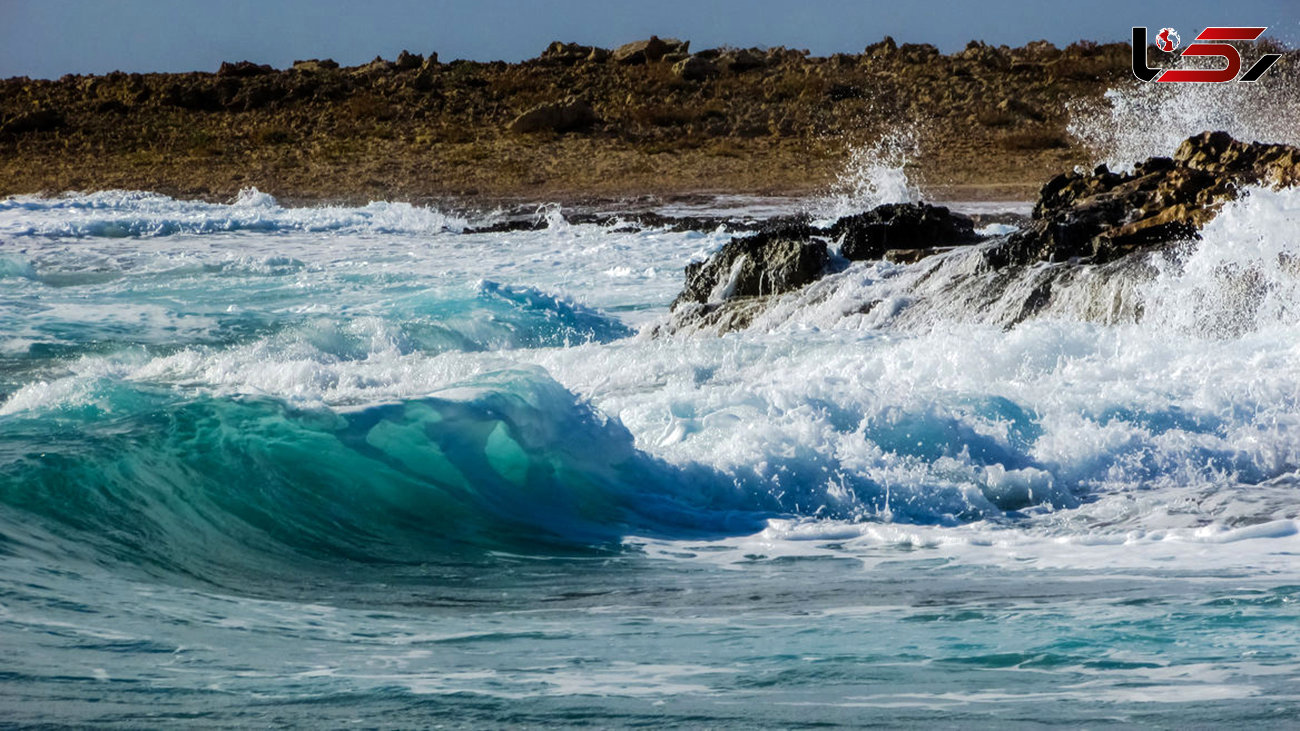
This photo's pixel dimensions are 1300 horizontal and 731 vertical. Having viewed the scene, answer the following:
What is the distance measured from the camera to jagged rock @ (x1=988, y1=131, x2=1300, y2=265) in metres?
11.7

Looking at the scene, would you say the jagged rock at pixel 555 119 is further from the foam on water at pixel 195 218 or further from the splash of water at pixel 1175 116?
the splash of water at pixel 1175 116

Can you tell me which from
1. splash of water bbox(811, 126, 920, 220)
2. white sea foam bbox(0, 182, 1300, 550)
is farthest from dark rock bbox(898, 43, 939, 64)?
white sea foam bbox(0, 182, 1300, 550)

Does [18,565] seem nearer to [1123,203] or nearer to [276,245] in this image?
[1123,203]

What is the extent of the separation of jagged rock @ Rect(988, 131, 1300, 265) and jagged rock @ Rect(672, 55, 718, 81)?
30.8 metres

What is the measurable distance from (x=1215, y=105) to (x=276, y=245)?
17.7 metres

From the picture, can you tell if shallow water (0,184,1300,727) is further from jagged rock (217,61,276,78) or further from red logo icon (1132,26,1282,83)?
jagged rock (217,61,276,78)

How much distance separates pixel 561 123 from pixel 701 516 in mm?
30440

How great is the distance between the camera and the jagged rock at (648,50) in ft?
154

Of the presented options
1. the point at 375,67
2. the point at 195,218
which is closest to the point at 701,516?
the point at 195,218

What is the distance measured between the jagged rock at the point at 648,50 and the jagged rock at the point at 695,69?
2627 mm

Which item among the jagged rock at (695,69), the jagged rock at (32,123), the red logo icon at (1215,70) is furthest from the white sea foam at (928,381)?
the jagged rock at (695,69)

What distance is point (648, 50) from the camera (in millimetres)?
47500

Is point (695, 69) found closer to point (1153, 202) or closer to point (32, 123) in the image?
point (32, 123)

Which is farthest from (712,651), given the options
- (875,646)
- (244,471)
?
(244,471)
